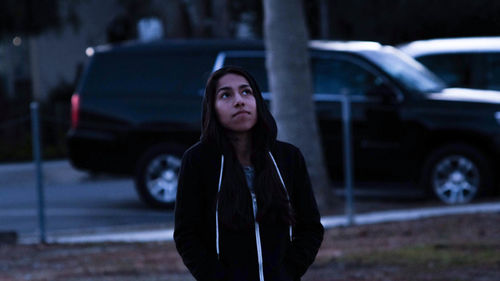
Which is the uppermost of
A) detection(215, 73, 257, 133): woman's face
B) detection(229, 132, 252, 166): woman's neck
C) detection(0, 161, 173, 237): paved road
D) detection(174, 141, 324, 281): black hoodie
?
detection(215, 73, 257, 133): woman's face

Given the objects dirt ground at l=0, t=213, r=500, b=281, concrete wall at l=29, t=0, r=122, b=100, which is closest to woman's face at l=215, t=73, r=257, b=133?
dirt ground at l=0, t=213, r=500, b=281

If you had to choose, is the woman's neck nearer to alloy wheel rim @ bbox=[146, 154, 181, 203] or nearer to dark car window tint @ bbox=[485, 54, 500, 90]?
alloy wheel rim @ bbox=[146, 154, 181, 203]

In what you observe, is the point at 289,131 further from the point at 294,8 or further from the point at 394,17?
the point at 394,17

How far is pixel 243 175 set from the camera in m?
3.65

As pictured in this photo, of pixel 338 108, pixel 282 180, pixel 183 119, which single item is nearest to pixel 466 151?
pixel 338 108

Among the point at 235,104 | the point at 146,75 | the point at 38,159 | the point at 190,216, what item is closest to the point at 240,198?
the point at 190,216

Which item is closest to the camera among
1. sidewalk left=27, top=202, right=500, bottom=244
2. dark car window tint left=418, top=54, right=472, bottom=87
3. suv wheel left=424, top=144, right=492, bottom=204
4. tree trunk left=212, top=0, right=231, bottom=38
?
sidewalk left=27, top=202, right=500, bottom=244

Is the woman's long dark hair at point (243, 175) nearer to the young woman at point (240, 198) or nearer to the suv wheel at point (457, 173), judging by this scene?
the young woman at point (240, 198)

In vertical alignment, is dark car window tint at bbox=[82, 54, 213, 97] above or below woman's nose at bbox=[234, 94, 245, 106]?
below

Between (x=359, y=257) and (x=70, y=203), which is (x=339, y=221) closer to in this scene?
(x=359, y=257)

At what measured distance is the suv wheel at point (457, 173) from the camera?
11.6 metres

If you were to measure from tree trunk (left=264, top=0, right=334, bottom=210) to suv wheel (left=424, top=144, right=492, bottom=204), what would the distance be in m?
1.32

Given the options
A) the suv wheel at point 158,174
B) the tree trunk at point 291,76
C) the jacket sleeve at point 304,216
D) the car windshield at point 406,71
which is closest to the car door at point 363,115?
the car windshield at point 406,71

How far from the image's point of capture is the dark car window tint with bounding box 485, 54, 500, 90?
43.6 ft
